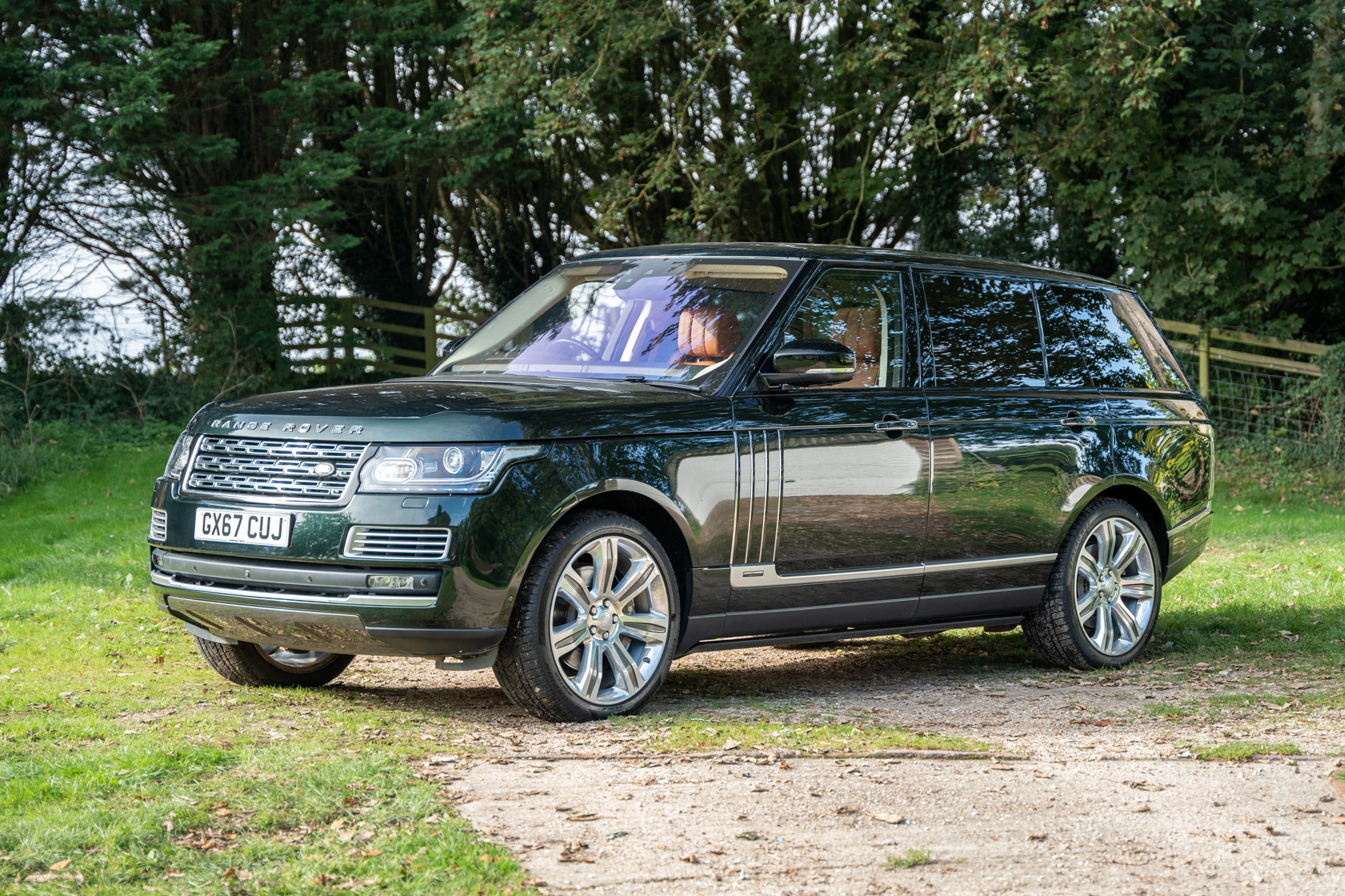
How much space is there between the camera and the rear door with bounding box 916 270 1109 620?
7.22m

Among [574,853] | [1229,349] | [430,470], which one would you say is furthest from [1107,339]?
[1229,349]

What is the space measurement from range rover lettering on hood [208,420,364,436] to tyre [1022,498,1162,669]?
3.76 meters

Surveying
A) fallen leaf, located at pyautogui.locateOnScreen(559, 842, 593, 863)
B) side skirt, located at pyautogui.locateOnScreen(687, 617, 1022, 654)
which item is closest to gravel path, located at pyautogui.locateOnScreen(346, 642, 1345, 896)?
fallen leaf, located at pyautogui.locateOnScreen(559, 842, 593, 863)

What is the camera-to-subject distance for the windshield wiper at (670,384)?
648 centimetres

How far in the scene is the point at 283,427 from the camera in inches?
234

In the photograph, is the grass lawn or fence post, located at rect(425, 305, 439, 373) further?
fence post, located at rect(425, 305, 439, 373)

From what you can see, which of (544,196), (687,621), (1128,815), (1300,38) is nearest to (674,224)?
(544,196)

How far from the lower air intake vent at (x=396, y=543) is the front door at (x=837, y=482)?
1334 millimetres

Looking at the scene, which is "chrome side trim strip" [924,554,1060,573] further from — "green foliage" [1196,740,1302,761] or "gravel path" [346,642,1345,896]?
"green foliage" [1196,740,1302,761]

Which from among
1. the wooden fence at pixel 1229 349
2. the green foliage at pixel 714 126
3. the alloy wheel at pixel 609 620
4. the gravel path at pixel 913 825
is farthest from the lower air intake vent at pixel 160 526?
the wooden fence at pixel 1229 349

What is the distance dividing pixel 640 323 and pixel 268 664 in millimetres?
2189

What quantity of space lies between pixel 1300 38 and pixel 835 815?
55.6 ft

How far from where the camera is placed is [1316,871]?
443 centimetres

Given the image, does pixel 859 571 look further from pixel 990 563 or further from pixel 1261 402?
pixel 1261 402
